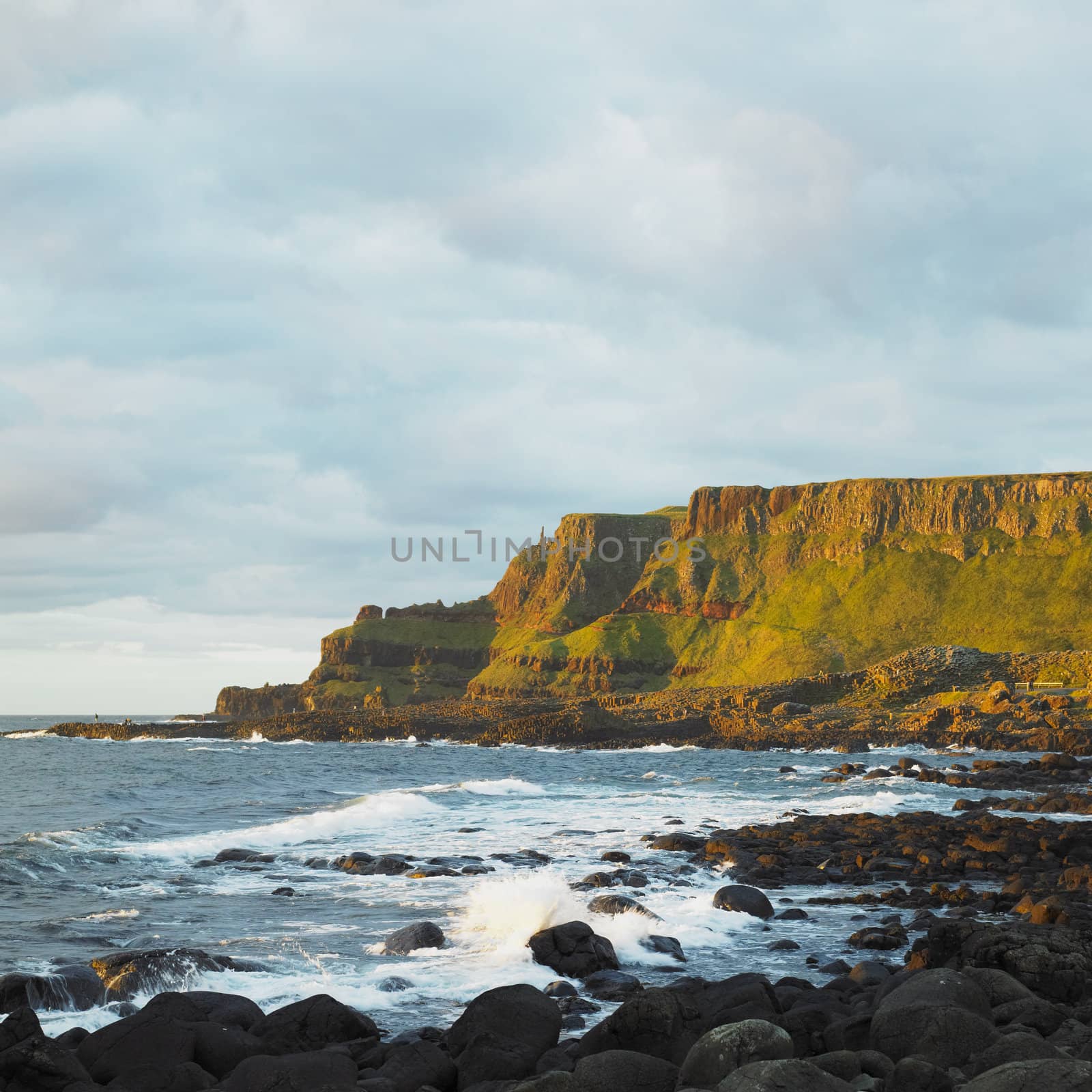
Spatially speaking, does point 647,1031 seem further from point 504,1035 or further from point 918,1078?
point 918,1078

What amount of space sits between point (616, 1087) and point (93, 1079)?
5989 mm

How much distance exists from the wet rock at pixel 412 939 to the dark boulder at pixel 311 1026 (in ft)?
16.3

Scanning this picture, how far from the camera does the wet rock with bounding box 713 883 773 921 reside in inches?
838

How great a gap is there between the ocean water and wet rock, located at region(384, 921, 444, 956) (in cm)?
31

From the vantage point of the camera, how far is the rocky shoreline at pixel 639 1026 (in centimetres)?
1044

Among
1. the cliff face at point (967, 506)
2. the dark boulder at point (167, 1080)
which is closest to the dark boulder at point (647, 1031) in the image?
the dark boulder at point (167, 1080)

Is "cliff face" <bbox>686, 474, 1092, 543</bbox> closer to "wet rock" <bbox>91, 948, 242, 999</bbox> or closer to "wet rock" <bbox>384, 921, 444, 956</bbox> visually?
"wet rock" <bbox>384, 921, 444, 956</bbox>

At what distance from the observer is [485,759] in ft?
280

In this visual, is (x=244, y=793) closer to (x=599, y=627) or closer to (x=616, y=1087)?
(x=616, y=1087)

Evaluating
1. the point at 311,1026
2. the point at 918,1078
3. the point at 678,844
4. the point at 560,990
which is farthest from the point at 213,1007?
the point at 678,844

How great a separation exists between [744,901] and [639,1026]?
32.9 feet

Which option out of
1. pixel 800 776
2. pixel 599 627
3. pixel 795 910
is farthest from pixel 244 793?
pixel 599 627

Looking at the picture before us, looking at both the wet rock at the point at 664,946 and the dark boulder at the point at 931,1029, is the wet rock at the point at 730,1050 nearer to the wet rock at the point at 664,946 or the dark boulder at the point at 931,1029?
the dark boulder at the point at 931,1029

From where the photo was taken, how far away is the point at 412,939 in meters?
18.5
